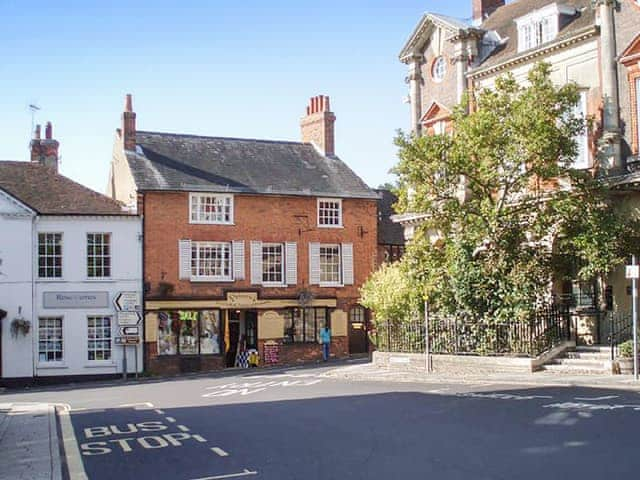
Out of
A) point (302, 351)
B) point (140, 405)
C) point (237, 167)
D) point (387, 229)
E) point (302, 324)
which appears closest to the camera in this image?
point (140, 405)

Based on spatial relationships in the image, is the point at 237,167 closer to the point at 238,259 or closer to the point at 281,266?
the point at 238,259

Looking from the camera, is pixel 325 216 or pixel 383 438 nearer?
pixel 383 438

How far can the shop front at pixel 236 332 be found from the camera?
3803 centimetres

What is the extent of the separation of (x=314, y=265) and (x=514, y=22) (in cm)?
1582

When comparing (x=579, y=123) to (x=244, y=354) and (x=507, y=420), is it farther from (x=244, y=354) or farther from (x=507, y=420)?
(x=244, y=354)

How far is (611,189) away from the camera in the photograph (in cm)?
2458

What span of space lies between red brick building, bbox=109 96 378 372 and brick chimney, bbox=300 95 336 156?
144cm

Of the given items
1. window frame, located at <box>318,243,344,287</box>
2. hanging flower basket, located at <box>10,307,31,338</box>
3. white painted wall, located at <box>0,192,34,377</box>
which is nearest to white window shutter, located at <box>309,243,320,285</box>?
window frame, located at <box>318,243,344,287</box>

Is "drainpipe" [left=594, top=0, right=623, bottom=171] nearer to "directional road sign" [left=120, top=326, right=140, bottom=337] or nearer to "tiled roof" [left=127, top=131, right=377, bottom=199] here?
"tiled roof" [left=127, top=131, right=377, bottom=199]

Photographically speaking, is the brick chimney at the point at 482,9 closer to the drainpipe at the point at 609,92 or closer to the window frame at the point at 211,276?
the drainpipe at the point at 609,92

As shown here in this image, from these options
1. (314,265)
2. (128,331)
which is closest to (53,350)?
(128,331)

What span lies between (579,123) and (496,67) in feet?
16.9

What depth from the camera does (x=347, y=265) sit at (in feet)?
138

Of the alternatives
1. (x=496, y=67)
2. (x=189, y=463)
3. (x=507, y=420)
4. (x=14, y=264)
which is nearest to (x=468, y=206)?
(x=496, y=67)
